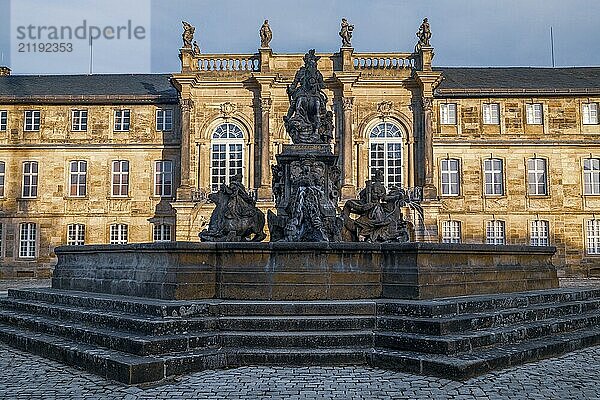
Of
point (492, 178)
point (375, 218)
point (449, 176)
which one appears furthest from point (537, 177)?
point (375, 218)

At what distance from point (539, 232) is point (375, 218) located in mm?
27074

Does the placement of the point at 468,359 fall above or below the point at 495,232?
below

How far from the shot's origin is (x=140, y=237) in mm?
39406

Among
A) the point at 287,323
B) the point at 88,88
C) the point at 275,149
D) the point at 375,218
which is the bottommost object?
the point at 287,323

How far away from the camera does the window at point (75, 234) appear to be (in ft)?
130

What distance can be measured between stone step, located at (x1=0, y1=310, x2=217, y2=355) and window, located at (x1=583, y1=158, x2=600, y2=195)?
116 feet

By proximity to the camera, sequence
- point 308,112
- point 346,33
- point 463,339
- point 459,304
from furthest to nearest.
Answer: point 346,33 < point 308,112 < point 459,304 < point 463,339

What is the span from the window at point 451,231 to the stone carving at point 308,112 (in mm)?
25157

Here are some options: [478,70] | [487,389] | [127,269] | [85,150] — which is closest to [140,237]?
[85,150]

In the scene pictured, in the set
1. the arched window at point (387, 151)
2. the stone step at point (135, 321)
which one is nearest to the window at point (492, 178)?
the arched window at point (387, 151)

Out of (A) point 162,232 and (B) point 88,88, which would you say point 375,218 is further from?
(B) point 88,88

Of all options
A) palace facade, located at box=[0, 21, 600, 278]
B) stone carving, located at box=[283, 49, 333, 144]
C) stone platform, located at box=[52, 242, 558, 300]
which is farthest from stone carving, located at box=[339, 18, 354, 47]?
stone platform, located at box=[52, 242, 558, 300]

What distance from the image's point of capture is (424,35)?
38.1m

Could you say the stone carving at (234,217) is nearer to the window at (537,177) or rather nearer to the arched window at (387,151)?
the arched window at (387,151)
